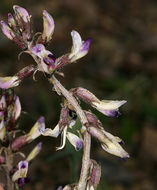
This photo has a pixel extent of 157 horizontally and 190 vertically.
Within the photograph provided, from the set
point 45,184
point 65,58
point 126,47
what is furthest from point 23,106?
point 65,58

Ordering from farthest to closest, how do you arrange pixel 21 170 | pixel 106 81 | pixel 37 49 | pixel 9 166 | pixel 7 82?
1. pixel 106 81
2. pixel 9 166
3. pixel 21 170
4. pixel 7 82
5. pixel 37 49

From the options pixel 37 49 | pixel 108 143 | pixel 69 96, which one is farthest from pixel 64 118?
Answer: pixel 37 49

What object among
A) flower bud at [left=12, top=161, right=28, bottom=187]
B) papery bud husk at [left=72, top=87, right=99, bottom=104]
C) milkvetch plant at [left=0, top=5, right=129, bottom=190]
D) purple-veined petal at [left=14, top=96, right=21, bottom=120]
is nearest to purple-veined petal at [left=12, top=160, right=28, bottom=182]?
flower bud at [left=12, top=161, right=28, bottom=187]

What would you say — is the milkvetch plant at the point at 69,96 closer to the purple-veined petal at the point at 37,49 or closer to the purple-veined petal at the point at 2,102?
the purple-veined petal at the point at 37,49

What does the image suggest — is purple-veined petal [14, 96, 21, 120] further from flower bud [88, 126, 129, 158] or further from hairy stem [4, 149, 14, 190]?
flower bud [88, 126, 129, 158]

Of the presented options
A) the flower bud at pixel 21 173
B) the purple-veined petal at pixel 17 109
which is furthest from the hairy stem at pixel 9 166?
the purple-veined petal at pixel 17 109

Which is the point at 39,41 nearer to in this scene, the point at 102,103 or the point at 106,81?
the point at 102,103

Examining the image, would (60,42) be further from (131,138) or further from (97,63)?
(131,138)

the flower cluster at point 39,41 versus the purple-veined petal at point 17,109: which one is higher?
the flower cluster at point 39,41
